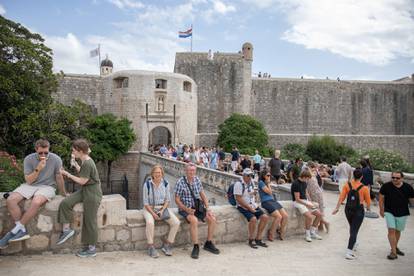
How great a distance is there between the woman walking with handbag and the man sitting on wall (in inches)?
7.7

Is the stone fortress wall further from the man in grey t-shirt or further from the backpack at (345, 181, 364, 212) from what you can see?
the man in grey t-shirt

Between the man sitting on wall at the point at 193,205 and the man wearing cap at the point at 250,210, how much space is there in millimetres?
550

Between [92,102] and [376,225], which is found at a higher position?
[92,102]

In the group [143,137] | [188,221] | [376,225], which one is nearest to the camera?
[188,221]

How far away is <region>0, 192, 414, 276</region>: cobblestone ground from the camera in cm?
418

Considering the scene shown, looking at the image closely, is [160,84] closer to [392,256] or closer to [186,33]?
[186,33]

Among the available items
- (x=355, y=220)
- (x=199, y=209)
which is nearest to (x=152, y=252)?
(x=199, y=209)

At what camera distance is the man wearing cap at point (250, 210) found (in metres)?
5.38

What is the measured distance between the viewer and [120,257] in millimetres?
4590

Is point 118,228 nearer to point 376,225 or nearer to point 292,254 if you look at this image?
point 292,254

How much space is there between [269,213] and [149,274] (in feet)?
7.75

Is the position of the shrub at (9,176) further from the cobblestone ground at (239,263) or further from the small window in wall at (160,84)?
the small window in wall at (160,84)

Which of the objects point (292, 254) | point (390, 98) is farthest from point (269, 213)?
point (390, 98)

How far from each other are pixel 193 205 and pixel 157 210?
21.5 inches
